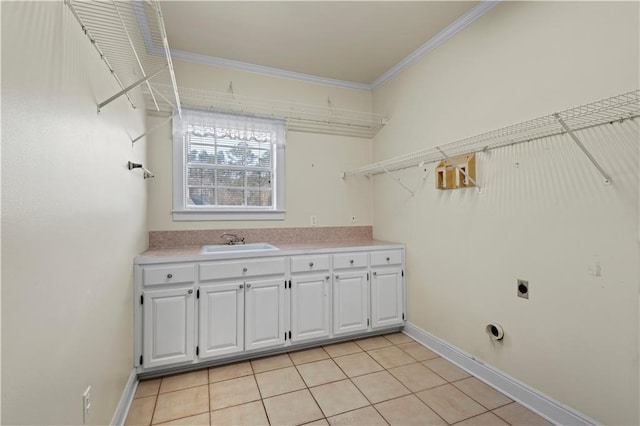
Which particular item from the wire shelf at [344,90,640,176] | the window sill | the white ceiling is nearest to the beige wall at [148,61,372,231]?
the window sill

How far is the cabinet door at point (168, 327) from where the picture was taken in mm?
2148

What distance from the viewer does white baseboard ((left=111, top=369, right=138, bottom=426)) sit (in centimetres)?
164

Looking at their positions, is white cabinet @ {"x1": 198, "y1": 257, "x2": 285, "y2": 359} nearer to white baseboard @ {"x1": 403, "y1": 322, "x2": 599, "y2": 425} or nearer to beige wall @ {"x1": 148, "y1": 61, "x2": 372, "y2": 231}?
beige wall @ {"x1": 148, "y1": 61, "x2": 372, "y2": 231}

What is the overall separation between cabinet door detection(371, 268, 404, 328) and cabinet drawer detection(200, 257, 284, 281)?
94 centimetres

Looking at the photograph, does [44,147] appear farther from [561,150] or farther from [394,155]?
[394,155]

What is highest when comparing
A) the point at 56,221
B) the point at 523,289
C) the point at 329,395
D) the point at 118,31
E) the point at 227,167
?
the point at 118,31

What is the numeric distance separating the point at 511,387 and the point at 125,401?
2400mm

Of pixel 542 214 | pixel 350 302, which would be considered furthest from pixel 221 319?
pixel 542 214

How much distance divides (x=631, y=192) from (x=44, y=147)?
233 cm

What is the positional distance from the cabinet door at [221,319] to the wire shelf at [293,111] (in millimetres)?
1705

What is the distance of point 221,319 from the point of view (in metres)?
2.32

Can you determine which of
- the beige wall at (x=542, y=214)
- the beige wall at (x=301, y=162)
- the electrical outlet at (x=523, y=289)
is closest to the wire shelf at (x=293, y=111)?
the beige wall at (x=301, y=162)

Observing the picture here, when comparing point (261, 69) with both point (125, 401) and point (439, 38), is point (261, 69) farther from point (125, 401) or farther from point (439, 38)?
point (125, 401)

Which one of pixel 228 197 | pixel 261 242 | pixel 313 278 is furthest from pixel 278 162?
pixel 313 278
